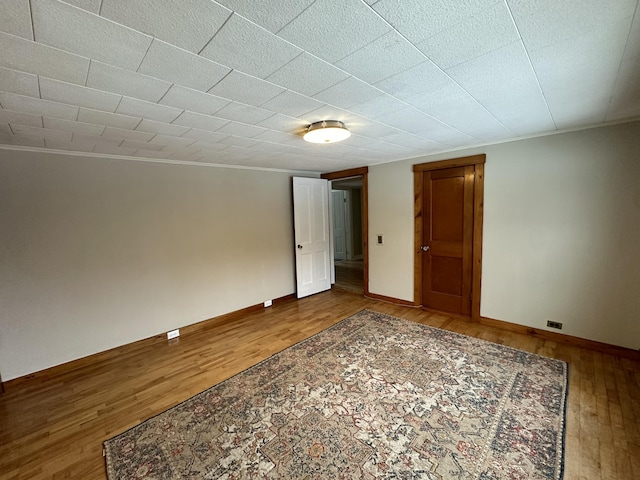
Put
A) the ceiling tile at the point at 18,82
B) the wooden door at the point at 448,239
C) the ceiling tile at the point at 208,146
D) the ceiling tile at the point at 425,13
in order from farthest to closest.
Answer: the wooden door at the point at 448,239 < the ceiling tile at the point at 208,146 < the ceiling tile at the point at 18,82 < the ceiling tile at the point at 425,13

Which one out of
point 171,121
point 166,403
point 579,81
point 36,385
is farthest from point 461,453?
point 36,385

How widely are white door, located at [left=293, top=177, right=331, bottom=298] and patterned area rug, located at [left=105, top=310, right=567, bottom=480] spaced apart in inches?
87.3

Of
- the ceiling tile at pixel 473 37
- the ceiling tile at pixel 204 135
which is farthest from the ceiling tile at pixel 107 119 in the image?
the ceiling tile at pixel 473 37

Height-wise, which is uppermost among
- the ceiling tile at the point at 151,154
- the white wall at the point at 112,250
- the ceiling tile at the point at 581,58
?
the ceiling tile at the point at 581,58

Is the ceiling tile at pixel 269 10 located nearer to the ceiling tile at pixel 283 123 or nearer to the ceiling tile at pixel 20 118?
the ceiling tile at pixel 283 123

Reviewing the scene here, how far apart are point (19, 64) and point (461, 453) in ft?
10.6

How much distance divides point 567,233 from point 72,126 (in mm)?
4794

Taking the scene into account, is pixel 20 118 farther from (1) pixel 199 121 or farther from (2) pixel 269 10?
(2) pixel 269 10

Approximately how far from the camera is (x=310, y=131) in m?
2.28

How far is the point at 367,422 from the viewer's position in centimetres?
200

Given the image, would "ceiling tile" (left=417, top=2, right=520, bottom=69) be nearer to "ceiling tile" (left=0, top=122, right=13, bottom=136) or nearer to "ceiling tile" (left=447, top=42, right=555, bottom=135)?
"ceiling tile" (left=447, top=42, right=555, bottom=135)

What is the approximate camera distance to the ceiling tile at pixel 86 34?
98 centimetres

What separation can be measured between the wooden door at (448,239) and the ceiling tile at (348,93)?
244cm

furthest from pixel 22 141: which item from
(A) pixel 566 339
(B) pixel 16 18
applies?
(A) pixel 566 339
